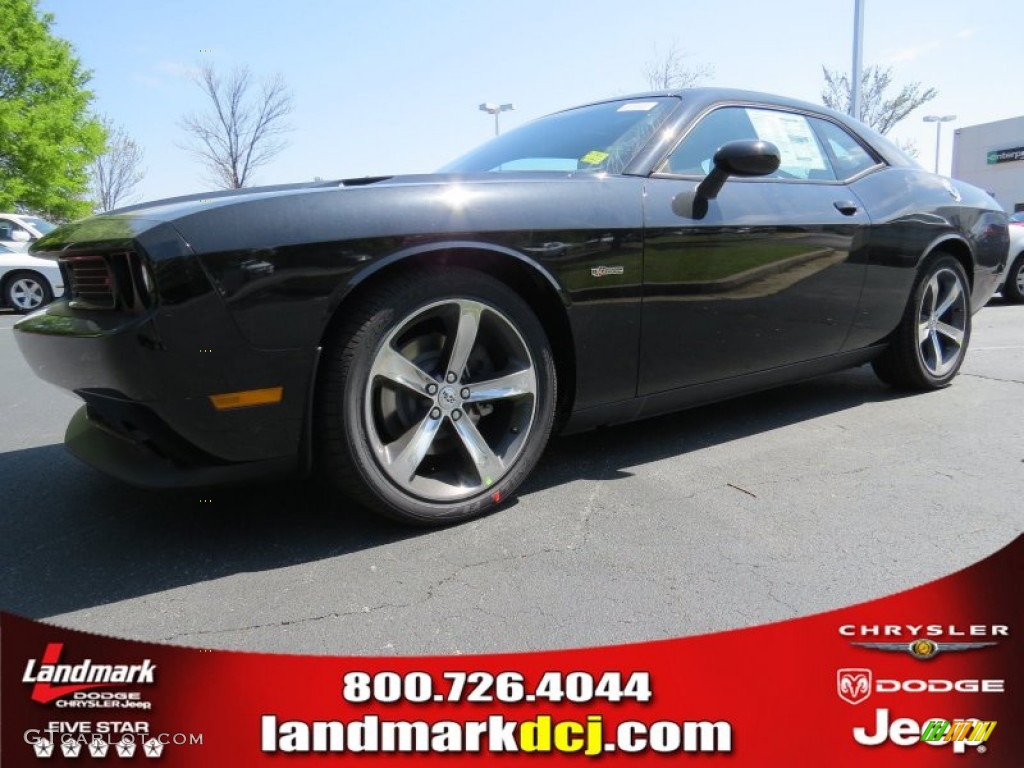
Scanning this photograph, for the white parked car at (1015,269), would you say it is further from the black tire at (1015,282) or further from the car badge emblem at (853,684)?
the car badge emblem at (853,684)

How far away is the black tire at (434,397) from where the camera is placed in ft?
6.82

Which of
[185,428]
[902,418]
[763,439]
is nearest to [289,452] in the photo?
[185,428]

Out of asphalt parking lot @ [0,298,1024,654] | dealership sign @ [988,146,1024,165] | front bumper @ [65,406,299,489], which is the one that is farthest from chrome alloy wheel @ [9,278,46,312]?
dealership sign @ [988,146,1024,165]

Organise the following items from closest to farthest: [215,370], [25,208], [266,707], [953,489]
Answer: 1. [266,707]
2. [215,370]
3. [953,489]
4. [25,208]

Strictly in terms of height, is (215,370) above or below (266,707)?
above

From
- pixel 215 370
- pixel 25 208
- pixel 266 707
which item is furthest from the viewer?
pixel 25 208

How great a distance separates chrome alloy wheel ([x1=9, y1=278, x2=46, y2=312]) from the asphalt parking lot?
10.3 m

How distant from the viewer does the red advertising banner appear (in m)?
1.29

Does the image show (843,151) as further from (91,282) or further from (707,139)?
(91,282)

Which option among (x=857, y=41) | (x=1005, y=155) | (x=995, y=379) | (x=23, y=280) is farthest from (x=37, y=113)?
(x=1005, y=155)

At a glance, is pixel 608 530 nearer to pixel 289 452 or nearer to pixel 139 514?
pixel 289 452

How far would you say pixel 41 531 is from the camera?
2332 millimetres

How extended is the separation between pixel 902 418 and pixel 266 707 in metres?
3.20

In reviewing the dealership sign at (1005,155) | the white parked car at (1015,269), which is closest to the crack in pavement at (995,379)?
the white parked car at (1015,269)
